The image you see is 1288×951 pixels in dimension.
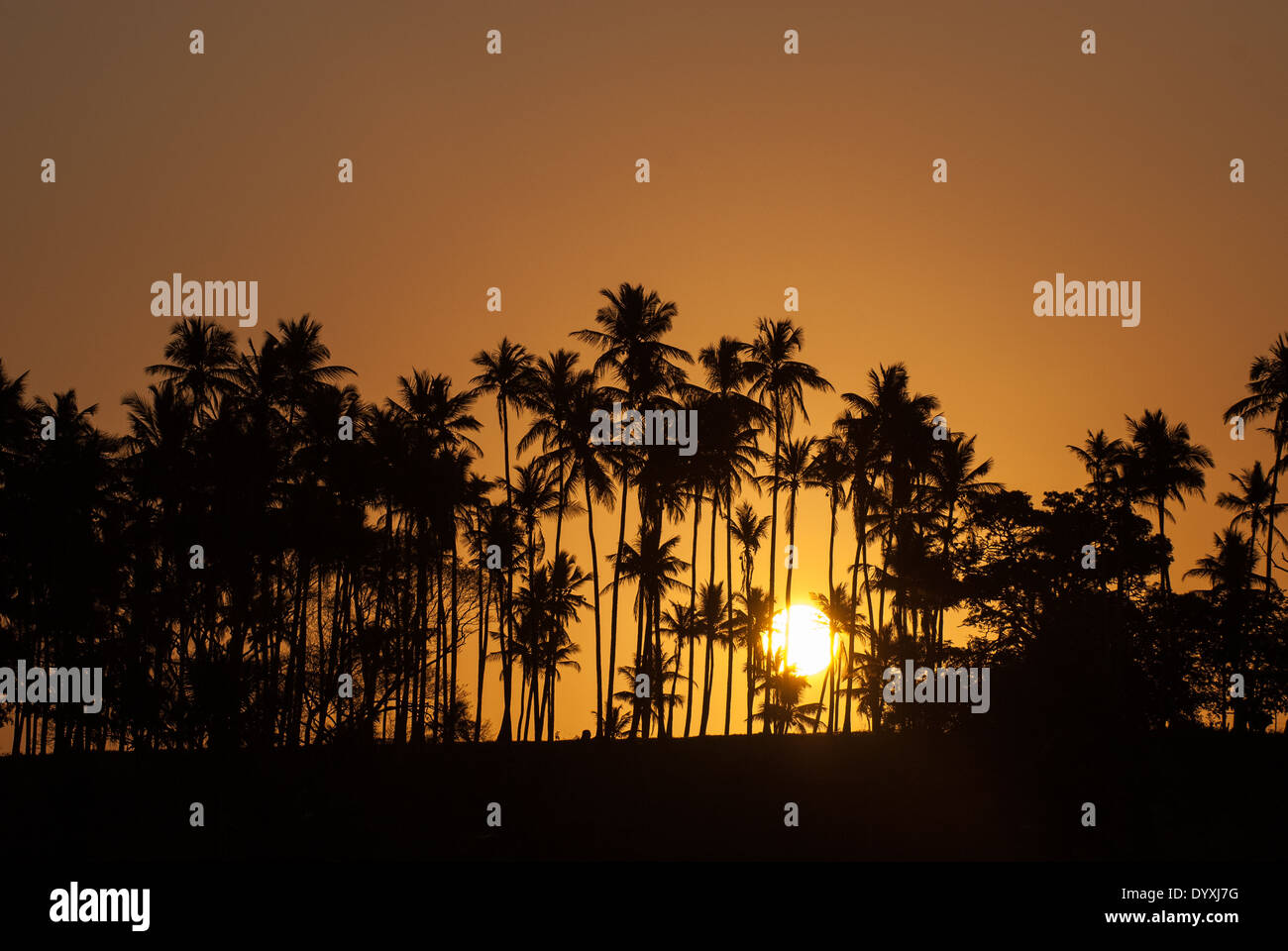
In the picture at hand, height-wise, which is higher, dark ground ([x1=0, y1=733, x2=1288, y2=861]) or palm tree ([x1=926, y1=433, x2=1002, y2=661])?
palm tree ([x1=926, y1=433, x2=1002, y2=661])

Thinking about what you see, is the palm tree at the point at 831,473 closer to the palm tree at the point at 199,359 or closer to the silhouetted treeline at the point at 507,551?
the silhouetted treeline at the point at 507,551

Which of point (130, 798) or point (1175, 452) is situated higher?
point (1175, 452)

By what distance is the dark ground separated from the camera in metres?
35.5

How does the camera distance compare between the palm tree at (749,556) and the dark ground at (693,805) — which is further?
the palm tree at (749,556)

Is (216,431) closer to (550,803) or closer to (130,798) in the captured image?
(130,798)

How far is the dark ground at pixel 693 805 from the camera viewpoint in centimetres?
3553

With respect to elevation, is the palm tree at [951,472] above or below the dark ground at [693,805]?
above

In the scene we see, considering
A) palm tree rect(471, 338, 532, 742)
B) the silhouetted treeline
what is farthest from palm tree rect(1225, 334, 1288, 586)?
palm tree rect(471, 338, 532, 742)

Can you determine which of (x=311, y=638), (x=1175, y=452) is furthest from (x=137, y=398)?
(x=1175, y=452)

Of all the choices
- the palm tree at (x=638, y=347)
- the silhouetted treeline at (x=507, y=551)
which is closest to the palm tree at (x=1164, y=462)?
the silhouetted treeline at (x=507, y=551)

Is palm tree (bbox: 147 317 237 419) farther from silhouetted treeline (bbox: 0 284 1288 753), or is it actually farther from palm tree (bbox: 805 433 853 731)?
palm tree (bbox: 805 433 853 731)

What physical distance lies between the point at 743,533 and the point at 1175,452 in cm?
2792
